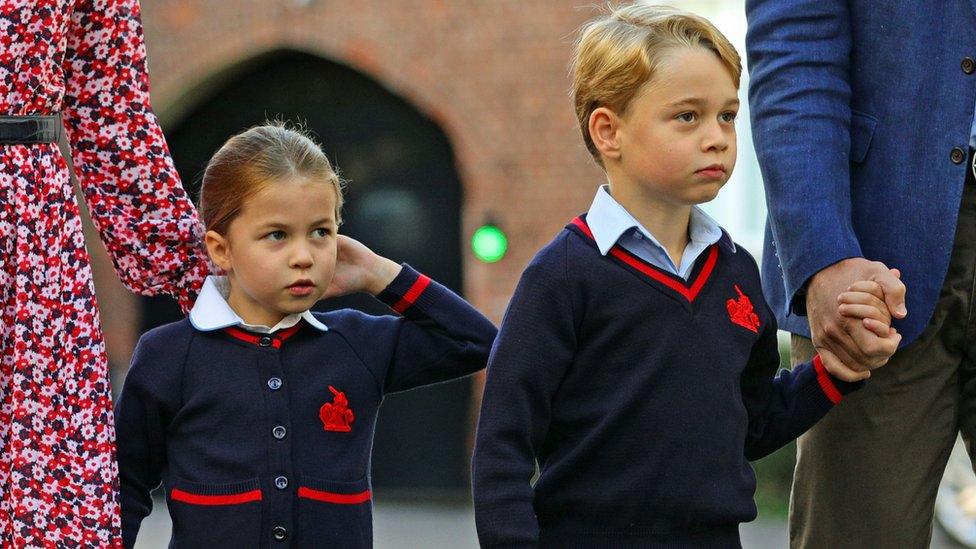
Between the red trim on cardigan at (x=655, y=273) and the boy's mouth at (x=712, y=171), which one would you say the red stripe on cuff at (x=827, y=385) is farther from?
the boy's mouth at (x=712, y=171)

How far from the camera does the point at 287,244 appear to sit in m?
2.91

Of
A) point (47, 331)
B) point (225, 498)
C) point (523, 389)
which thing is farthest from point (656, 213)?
point (47, 331)

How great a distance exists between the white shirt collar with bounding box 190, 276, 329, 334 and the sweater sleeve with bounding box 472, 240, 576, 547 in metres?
0.49

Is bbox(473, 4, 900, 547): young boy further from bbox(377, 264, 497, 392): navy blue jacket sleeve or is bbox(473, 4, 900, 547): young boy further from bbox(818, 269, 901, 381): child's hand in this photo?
bbox(377, 264, 497, 392): navy blue jacket sleeve

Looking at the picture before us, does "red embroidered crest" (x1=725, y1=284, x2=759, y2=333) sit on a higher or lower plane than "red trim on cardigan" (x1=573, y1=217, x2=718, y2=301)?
lower

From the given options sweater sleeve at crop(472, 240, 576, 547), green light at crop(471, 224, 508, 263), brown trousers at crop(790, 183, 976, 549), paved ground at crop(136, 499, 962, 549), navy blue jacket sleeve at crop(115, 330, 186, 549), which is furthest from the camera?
green light at crop(471, 224, 508, 263)

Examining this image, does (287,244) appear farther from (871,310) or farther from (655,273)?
(871,310)

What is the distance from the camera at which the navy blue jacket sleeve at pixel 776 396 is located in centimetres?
291

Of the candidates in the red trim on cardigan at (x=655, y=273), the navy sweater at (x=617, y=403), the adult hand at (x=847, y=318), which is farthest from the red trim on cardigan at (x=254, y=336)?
the adult hand at (x=847, y=318)

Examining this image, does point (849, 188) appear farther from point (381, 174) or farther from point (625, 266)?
point (381, 174)

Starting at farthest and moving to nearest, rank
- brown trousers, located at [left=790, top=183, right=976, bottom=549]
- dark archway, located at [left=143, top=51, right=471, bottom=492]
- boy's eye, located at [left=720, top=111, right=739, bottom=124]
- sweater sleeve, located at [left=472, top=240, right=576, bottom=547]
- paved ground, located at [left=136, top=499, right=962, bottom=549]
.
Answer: dark archway, located at [left=143, top=51, right=471, bottom=492], paved ground, located at [left=136, top=499, right=962, bottom=549], brown trousers, located at [left=790, top=183, right=976, bottom=549], boy's eye, located at [left=720, top=111, right=739, bottom=124], sweater sleeve, located at [left=472, top=240, right=576, bottom=547]

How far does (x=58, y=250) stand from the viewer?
114 inches

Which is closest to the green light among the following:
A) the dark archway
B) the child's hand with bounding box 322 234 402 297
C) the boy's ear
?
the dark archway

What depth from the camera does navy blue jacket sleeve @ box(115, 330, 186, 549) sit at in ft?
9.65
